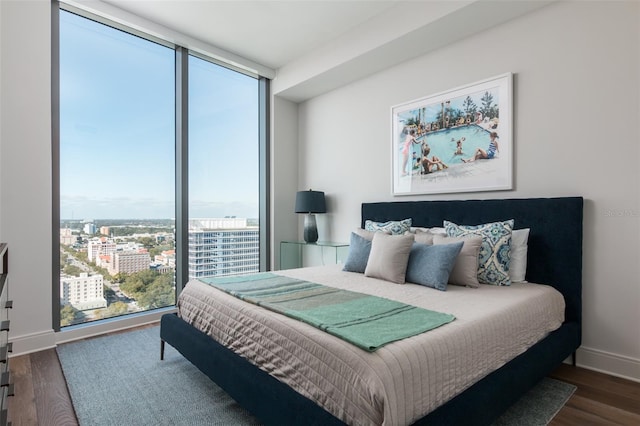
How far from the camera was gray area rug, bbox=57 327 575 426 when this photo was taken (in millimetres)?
1831

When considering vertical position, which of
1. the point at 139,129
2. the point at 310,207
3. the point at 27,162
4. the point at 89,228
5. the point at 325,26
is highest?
the point at 325,26

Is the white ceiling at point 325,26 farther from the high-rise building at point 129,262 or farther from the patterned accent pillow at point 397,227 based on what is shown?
the high-rise building at point 129,262

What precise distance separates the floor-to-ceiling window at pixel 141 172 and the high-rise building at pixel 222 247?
0.04 ft

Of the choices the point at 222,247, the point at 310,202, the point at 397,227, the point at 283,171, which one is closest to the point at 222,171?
the point at 283,171

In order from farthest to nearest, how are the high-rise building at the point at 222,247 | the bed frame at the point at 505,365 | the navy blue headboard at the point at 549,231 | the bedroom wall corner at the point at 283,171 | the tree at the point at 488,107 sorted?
1. the bedroom wall corner at the point at 283,171
2. the high-rise building at the point at 222,247
3. the tree at the point at 488,107
4. the navy blue headboard at the point at 549,231
5. the bed frame at the point at 505,365

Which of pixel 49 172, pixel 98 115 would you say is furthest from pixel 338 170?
pixel 49 172

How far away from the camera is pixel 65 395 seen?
2082 millimetres

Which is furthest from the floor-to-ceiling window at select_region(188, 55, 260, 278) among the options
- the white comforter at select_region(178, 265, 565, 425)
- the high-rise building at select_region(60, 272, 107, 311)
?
the white comforter at select_region(178, 265, 565, 425)

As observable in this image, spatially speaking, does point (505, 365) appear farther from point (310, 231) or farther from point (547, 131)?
point (310, 231)

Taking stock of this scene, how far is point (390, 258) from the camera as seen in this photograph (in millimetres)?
2549

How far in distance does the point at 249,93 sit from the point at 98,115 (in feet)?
5.79

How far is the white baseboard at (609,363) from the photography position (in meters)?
2.21

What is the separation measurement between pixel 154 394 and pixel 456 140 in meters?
2.91

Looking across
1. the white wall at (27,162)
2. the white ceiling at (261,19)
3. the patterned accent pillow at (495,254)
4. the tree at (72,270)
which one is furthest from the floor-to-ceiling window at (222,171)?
the patterned accent pillow at (495,254)
